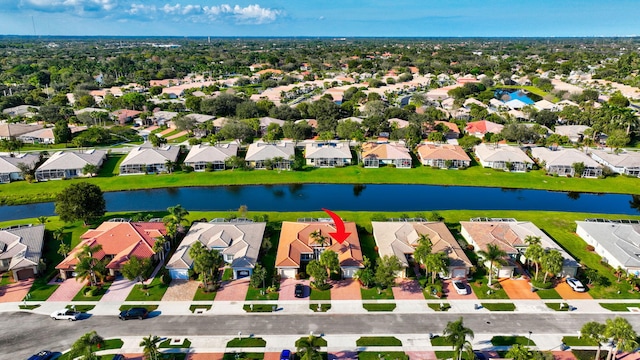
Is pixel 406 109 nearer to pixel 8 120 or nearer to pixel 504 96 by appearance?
pixel 504 96

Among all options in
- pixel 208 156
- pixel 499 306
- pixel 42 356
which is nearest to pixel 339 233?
pixel 499 306

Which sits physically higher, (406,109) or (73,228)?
(406,109)

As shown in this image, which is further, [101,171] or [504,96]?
[504,96]

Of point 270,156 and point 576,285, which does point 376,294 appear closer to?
point 576,285

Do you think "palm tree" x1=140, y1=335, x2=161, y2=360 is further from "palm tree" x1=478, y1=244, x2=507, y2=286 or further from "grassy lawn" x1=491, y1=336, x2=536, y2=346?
"palm tree" x1=478, y1=244, x2=507, y2=286

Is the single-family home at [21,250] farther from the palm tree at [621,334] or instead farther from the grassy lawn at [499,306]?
the palm tree at [621,334]

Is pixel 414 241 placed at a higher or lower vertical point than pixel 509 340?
higher

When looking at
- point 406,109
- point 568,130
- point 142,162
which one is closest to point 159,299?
point 142,162
